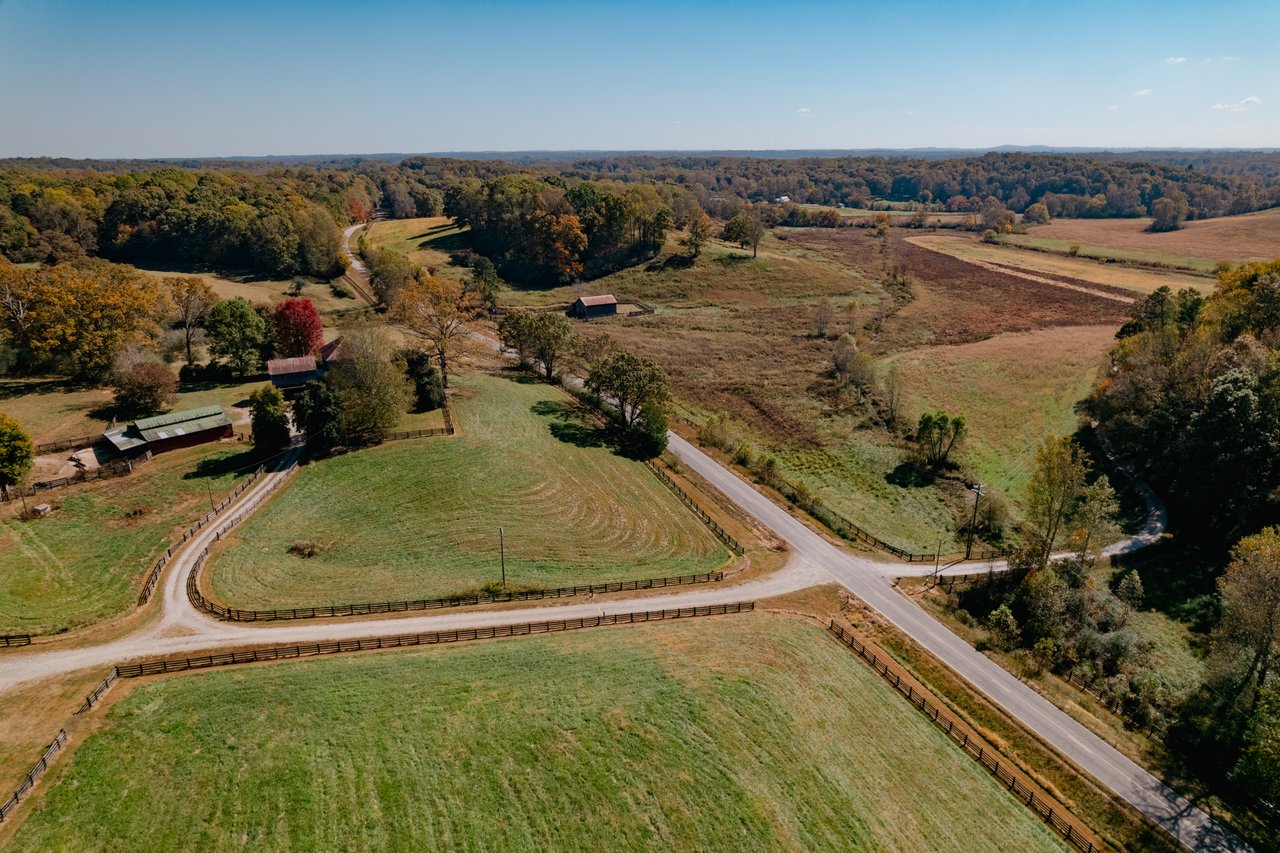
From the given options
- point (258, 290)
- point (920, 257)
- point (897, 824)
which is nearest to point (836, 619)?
point (897, 824)

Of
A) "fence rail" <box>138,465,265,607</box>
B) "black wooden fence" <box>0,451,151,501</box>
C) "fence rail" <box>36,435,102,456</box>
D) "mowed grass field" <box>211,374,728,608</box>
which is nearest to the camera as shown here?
"fence rail" <box>138,465,265,607</box>

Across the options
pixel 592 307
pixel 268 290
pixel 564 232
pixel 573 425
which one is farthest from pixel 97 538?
pixel 564 232

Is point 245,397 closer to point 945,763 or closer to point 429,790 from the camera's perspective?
point 429,790

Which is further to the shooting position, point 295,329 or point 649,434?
point 295,329

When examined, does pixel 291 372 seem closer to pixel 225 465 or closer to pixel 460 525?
pixel 225 465

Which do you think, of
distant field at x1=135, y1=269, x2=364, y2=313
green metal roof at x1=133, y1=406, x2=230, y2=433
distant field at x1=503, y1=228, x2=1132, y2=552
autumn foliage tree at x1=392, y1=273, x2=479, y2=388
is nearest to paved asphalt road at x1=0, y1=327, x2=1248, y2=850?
distant field at x1=503, y1=228, x2=1132, y2=552

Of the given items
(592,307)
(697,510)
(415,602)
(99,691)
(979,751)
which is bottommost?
(979,751)

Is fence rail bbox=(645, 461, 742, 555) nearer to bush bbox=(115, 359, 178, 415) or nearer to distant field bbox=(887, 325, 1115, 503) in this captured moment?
distant field bbox=(887, 325, 1115, 503)
